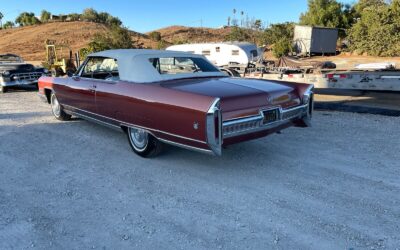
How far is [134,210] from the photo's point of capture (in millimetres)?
3426

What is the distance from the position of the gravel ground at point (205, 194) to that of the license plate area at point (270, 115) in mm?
601

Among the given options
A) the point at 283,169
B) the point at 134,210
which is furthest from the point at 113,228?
the point at 283,169

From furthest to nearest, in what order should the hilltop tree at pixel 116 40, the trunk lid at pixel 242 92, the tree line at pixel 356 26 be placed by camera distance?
the hilltop tree at pixel 116 40, the tree line at pixel 356 26, the trunk lid at pixel 242 92

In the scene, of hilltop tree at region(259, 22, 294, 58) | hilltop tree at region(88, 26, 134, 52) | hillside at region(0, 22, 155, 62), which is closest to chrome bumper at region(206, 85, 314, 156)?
hilltop tree at region(88, 26, 134, 52)

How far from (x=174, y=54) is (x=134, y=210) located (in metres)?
2.72

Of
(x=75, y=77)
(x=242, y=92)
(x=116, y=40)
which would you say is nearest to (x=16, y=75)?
(x=75, y=77)

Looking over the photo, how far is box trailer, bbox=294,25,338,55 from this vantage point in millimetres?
30500

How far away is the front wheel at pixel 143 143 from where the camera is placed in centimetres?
464

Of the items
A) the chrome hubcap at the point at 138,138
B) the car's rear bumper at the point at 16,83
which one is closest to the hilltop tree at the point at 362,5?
the car's rear bumper at the point at 16,83

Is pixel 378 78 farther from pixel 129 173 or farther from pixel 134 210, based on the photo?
pixel 134 210

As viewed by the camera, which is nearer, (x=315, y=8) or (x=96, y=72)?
(x=96, y=72)

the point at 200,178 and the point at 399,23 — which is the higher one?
the point at 399,23

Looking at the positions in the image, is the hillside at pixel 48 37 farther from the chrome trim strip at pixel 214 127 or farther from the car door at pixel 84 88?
the chrome trim strip at pixel 214 127

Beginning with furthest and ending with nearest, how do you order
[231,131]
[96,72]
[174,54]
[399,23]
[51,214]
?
1. [399,23]
2. [96,72]
3. [174,54]
4. [231,131]
5. [51,214]
